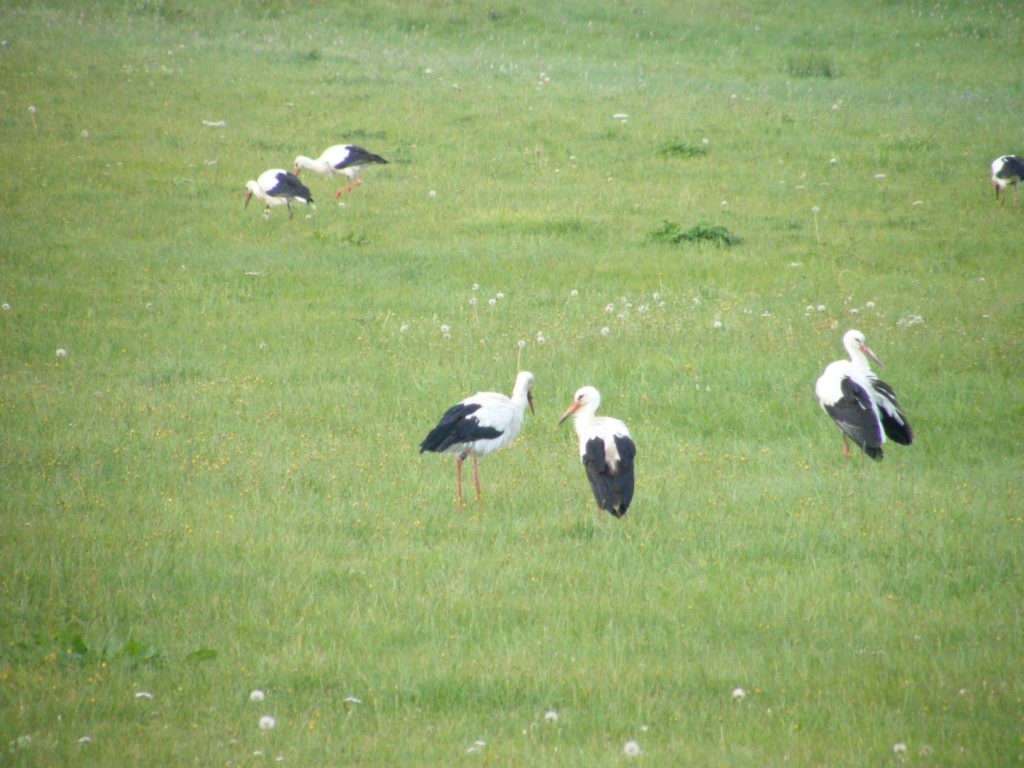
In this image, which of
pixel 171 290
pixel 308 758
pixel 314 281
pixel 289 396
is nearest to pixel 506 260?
pixel 314 281

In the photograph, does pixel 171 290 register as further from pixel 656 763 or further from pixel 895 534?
pixel 656 763

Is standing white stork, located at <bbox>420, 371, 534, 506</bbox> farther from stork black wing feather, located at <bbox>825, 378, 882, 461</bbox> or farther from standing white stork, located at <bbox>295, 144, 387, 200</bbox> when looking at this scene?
standing white stork, located at <bbox>295, 144, 387, 200</bbox>

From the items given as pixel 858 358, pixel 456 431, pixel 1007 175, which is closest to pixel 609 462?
pixel 456 431

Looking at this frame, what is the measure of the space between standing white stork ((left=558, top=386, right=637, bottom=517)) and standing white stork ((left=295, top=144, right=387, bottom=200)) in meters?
10.4

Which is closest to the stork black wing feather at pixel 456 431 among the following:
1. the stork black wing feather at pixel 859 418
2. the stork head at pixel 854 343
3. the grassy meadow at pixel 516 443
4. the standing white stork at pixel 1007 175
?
the grassy meadow at pixel 516 443

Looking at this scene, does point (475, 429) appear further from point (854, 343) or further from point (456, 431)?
point (854, 343)

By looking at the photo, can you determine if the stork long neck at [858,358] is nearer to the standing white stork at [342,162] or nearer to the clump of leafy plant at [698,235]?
the clump of leafy plant at [698,235]

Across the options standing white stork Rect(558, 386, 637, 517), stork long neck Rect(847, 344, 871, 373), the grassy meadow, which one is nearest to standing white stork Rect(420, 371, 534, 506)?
the grassy meadow

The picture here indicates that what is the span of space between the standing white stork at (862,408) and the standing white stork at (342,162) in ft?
33.2

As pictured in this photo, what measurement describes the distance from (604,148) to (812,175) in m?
3.61

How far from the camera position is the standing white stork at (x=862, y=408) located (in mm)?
9430

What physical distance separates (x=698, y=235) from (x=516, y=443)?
22.8 feet

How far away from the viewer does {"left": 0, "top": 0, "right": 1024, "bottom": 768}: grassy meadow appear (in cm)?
577

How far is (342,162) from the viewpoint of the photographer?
18391mm
